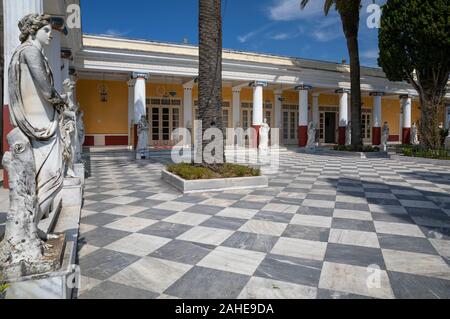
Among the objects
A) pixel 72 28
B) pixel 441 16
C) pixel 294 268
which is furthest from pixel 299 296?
pixel 441 16

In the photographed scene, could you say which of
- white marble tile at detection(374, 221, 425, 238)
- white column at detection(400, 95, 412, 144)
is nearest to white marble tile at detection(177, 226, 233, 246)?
white marble tile at detection(374, 221, 425, 238)

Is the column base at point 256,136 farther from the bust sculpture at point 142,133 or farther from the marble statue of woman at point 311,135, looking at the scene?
the bust sculpture at point 142,133

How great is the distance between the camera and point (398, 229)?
4340 mm

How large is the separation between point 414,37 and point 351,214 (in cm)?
1188

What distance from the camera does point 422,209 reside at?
5434 mm

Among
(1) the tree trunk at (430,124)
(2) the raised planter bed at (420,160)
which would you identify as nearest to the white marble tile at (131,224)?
(2) the raised planter bed at (420,160)

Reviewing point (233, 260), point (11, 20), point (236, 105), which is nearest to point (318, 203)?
point (233, 260)

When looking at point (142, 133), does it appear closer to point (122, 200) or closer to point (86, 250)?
point (122, 200)

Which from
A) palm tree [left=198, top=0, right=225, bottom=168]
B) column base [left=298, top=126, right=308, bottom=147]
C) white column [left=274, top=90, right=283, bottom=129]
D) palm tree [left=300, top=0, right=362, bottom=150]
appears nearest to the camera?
palm tree [left=198, top=0, right=225, bottom=168]

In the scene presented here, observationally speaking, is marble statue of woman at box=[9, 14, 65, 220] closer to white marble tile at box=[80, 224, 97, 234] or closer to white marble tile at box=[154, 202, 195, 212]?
white marble tile at box=[80, 224, 97, 234]

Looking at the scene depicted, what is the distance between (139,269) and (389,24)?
15.5 m

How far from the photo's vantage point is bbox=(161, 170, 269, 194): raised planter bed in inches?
269

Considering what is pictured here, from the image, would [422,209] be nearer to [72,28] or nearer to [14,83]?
[14,83]

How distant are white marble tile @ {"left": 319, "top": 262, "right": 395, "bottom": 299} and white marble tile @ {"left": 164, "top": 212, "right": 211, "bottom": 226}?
205 cm
